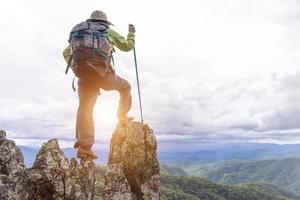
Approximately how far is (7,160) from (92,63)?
15.6 ft

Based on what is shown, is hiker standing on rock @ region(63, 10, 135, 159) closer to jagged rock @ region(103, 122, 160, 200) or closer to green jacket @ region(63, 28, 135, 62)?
green jacket @ region(63, 28, 135, 62)

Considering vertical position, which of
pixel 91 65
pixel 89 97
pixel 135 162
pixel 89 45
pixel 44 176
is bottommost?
pixel 44 176

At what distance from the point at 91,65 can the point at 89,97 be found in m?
1.65

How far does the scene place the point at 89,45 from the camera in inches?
577

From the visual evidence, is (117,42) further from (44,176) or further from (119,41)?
Answer: (44,176)

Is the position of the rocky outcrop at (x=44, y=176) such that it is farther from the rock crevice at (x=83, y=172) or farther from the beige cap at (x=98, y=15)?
the beige cap at (x=98, y=15)

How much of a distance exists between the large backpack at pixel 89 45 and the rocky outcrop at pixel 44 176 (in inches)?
132

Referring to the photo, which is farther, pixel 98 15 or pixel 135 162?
pixel 135 162

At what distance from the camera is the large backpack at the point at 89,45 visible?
14660 mm

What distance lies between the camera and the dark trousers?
15.6 m

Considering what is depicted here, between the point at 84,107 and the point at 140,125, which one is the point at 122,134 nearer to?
the point at 140,125

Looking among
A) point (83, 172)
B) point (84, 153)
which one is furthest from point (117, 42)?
point (83, 172)

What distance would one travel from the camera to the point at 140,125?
16938 millimetres

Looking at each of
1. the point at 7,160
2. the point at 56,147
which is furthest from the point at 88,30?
the point at 7,160
